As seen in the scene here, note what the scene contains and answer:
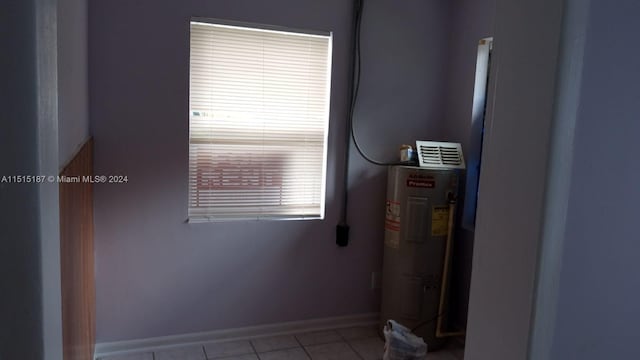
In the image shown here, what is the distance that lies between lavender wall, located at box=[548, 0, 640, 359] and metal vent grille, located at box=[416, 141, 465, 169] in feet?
7.78

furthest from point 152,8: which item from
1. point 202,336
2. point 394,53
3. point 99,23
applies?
point 202,336

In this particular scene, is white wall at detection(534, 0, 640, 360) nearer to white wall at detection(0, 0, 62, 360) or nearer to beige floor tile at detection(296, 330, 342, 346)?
white wall at detection(0, 0, 62, 360)

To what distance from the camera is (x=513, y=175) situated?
2.33 ft

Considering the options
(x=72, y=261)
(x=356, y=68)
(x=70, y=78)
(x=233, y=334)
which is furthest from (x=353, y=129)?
(x=72, y=261)

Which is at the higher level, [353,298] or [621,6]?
[621,6]

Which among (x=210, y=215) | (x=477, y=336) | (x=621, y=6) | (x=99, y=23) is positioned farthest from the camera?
(x=210, y=215)

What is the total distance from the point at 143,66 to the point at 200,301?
1.50 meters

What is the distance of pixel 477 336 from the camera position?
78cm

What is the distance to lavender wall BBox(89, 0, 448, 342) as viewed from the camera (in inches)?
107

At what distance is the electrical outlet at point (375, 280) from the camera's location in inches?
136

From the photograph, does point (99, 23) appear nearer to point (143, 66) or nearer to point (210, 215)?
point (143, 66)

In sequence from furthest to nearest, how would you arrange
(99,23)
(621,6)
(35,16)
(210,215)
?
(210,215), (99,23), (621,6), (35,16)

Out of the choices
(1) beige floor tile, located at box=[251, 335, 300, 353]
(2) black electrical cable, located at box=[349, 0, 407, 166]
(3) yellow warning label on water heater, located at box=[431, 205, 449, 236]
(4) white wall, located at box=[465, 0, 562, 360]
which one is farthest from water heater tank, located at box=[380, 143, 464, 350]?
(4) white wall, located at box=[465, 0, 562, 360]

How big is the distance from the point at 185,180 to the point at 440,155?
1670 millimetres
